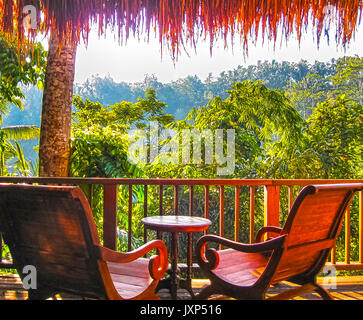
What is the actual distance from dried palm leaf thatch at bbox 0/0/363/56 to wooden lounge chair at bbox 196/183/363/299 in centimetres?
140

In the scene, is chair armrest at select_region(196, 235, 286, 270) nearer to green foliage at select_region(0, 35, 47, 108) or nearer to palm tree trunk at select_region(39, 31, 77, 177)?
palm tree trunk at select_region(39, 31, 77, 177)

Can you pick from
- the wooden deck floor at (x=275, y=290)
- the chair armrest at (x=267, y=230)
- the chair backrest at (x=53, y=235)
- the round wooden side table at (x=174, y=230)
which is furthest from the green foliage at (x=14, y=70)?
the chair armrest at (x=267, y=230)

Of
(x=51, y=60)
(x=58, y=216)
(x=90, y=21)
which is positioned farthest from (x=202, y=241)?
(x=51, y=60)

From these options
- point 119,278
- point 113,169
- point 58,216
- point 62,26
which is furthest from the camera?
point 113,169

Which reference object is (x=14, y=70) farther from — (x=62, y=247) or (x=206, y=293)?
(x=206, y=293)

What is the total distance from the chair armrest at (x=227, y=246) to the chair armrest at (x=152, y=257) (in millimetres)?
243

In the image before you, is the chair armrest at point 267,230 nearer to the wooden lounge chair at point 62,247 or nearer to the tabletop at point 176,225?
the tabletop at point 176,225

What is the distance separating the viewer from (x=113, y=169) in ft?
20.5

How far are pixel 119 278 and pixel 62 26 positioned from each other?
1.94 metres

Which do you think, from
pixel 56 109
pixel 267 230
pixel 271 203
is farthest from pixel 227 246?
pixel 56 109

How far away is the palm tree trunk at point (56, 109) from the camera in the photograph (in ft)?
16.8

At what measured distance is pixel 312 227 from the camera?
1920 mm

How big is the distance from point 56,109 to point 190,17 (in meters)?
3.25
